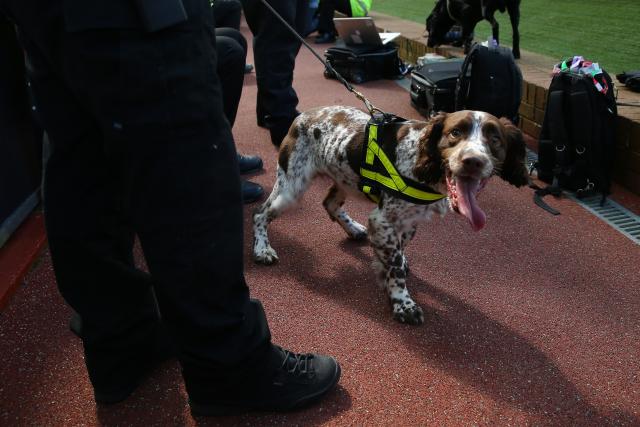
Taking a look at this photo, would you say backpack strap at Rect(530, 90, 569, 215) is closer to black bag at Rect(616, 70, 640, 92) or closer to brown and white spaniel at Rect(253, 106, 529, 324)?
black bag at Rect(616, 70, 640, 92)

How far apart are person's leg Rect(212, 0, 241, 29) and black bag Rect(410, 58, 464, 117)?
6.33ft

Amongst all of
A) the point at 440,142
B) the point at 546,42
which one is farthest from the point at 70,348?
the point at 546,42

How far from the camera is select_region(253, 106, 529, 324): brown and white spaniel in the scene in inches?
88.6

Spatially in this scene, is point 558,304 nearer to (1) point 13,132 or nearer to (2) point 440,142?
(2) point 440,142

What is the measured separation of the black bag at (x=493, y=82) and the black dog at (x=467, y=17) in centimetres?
198

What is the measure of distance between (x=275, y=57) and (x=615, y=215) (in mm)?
2917

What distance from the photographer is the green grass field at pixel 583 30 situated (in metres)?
6.06

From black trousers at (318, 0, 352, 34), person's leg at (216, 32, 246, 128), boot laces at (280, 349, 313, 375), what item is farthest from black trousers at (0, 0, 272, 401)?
black trousers at (318, 0, 352, 34)

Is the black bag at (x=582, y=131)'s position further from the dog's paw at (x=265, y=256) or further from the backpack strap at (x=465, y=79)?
the dog's paw at (x=265, y=256)

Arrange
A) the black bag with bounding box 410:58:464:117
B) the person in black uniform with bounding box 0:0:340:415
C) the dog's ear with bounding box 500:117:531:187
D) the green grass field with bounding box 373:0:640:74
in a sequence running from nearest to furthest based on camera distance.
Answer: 1. the person in black uniform with bounding box 0:0:340:415
2. the dog's ear with bounding box 500:117:531:187
3. the black bag with bounding box 410:58:464:117
4. the green grass field with bounding box 373:0:640:74

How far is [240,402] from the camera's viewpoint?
1804mm

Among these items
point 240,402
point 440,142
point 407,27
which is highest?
point 440,142

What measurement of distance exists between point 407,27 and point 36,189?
26.5ft

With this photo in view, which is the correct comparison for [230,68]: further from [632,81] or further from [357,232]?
[632,81]
